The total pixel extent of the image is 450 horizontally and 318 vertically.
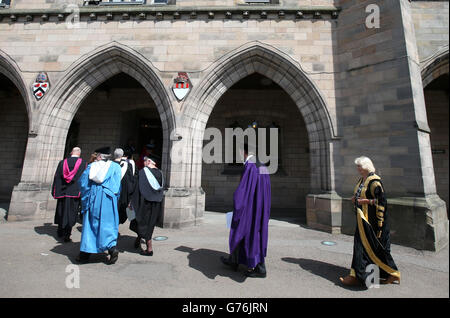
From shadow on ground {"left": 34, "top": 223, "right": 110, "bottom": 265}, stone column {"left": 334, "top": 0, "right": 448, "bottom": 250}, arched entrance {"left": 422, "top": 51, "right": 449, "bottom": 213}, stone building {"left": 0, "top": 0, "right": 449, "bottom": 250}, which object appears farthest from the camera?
arched entrance {"left": 422, "top": 51, "right": 449, "bottom": 213}

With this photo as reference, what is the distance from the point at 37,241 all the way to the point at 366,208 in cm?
534

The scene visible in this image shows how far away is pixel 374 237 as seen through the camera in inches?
93.1

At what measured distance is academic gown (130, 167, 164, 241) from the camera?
3.20 metres

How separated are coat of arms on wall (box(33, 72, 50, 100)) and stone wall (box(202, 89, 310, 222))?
5.16 metres

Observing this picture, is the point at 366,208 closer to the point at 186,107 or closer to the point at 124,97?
the point at 186,107

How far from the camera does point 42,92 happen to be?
5750mm

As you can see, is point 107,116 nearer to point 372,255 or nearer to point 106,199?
point 106,199

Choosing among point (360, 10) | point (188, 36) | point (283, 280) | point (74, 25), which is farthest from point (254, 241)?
point (74, 25)

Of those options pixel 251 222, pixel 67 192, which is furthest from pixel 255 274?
pixel 67 192

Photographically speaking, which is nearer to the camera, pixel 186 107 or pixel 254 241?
pixel 254 241

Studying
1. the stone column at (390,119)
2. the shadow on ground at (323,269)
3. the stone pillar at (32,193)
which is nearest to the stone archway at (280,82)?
the stone column at (390,119)

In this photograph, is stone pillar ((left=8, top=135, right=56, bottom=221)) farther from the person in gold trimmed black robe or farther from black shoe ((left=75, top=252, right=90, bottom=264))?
the person in gold trimmed black robe

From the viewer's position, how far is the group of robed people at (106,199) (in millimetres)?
2859

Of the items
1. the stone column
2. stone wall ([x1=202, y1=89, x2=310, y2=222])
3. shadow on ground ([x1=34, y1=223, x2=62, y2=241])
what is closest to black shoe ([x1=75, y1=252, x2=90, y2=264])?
shadow on ground ([x1=34, y1=223, x2=62, y2=241])
